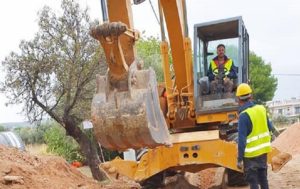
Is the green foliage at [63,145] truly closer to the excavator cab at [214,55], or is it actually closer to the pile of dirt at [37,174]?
the pile of dirt at [37,174]

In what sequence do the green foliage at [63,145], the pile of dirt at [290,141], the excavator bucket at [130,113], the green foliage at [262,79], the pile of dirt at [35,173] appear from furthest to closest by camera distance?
the green foliage at [262,79]
the green foliage at [63,145]
the pile of dirt at [290,141]
the pile of dirt at [35,173]
the excavator bucket at [130,113]

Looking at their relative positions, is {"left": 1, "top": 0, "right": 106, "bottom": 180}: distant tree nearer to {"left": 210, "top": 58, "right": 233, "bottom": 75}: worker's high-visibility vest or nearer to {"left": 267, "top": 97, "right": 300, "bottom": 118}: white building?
{"left": 210, "top": 58, "right": 233, "bottom": 75}: worker's high-visibility vest

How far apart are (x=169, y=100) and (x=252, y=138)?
2.37 meters

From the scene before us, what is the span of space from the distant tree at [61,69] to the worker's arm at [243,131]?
847cm

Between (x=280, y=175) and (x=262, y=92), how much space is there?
51988 millimetres

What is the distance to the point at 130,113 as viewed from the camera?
20.1 feet

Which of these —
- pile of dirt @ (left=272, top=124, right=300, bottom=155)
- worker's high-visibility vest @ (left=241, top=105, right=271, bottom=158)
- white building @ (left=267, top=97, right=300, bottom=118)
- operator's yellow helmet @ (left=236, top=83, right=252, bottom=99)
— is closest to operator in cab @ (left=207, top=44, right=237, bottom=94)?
operator's yellow helmet @ (left=236, top=83, right=252, bottom=99)

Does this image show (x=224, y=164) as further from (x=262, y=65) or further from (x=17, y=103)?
(x=262, y=65)

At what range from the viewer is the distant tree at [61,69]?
15.4 meters

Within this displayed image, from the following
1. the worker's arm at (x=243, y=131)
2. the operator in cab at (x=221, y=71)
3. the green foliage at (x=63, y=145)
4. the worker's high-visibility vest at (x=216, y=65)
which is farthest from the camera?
the green foliage at (x=63, y=145)

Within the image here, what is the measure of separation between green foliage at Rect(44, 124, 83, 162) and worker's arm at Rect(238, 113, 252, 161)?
1928cm

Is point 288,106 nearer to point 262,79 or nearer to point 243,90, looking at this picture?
point 262,79

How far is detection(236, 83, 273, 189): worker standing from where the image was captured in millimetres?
7487

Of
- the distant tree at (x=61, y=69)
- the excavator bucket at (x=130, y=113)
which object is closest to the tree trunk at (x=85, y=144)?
the distant tree at (x=61, y=69)
